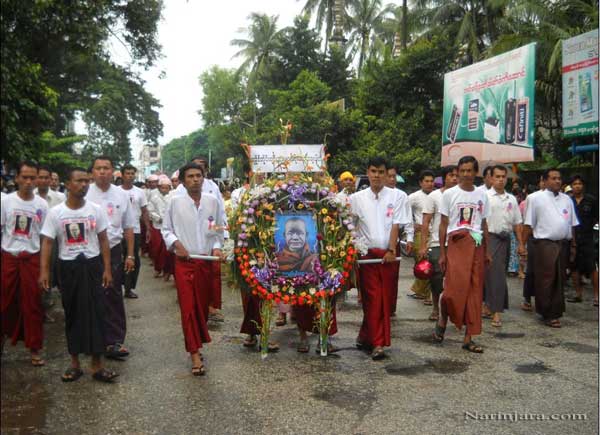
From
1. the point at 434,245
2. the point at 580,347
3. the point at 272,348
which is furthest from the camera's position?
the point at 434,245

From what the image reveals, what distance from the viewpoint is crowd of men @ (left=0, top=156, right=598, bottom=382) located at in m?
4.73

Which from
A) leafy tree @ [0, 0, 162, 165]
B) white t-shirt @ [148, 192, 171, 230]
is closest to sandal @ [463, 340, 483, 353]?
leafy tree @ [0, 0, 162, 165]

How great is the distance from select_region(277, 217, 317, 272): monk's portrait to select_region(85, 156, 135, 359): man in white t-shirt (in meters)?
1.38

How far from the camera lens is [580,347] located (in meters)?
6.61

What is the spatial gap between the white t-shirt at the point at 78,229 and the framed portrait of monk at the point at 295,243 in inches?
60.1

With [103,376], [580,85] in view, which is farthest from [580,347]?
[580,85]

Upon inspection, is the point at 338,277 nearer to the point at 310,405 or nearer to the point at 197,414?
the point at 310,405

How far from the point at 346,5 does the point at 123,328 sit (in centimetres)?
3736

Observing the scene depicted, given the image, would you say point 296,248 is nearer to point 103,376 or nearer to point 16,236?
point 103,376

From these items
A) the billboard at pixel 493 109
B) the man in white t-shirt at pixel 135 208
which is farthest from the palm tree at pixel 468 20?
the man in white t-shirt at pixel 135 208

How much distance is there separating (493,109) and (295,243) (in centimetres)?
1314

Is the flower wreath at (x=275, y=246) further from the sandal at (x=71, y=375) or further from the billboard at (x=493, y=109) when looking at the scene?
the billboard at (x=493, y=109)

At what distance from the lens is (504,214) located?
26.5 feet

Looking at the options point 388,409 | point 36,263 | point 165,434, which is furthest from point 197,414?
point 36,263
